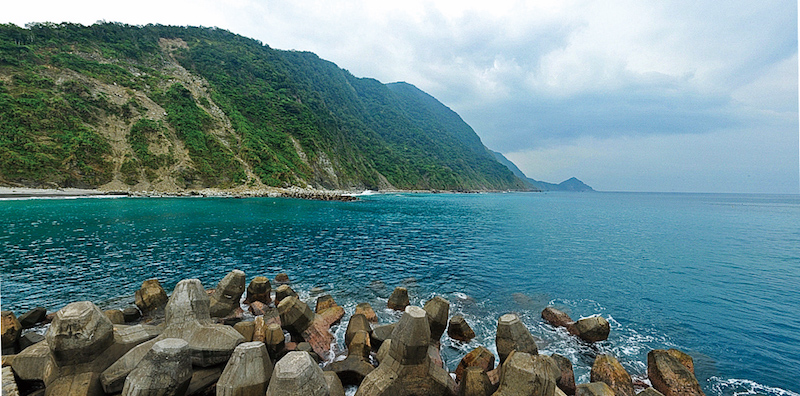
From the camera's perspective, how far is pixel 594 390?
833cm

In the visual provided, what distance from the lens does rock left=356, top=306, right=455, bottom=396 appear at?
7.81 meters

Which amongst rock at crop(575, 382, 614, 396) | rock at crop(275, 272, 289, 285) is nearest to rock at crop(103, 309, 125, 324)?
rock at crop(275, 272, 289, 285)

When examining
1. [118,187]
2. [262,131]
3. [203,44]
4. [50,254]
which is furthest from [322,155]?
[50,254]

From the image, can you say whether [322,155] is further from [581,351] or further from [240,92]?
[581,351]

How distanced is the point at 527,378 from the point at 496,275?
665 inches

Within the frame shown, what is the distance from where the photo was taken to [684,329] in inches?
600

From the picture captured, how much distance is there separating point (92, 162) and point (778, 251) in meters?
124

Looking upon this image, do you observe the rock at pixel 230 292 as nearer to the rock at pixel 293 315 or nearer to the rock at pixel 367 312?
the rock at pixel 293 315

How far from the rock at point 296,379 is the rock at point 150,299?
1178 cm

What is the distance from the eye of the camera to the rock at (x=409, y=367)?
7809 mm

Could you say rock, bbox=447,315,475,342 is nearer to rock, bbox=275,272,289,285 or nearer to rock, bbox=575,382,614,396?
rock, bbox=575,382,614,396

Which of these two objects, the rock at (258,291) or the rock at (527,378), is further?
the rock at (258,291)

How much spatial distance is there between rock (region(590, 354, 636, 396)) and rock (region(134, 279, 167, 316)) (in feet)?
57.5

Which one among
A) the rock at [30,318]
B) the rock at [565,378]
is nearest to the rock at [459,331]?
the rock at [565,378]
